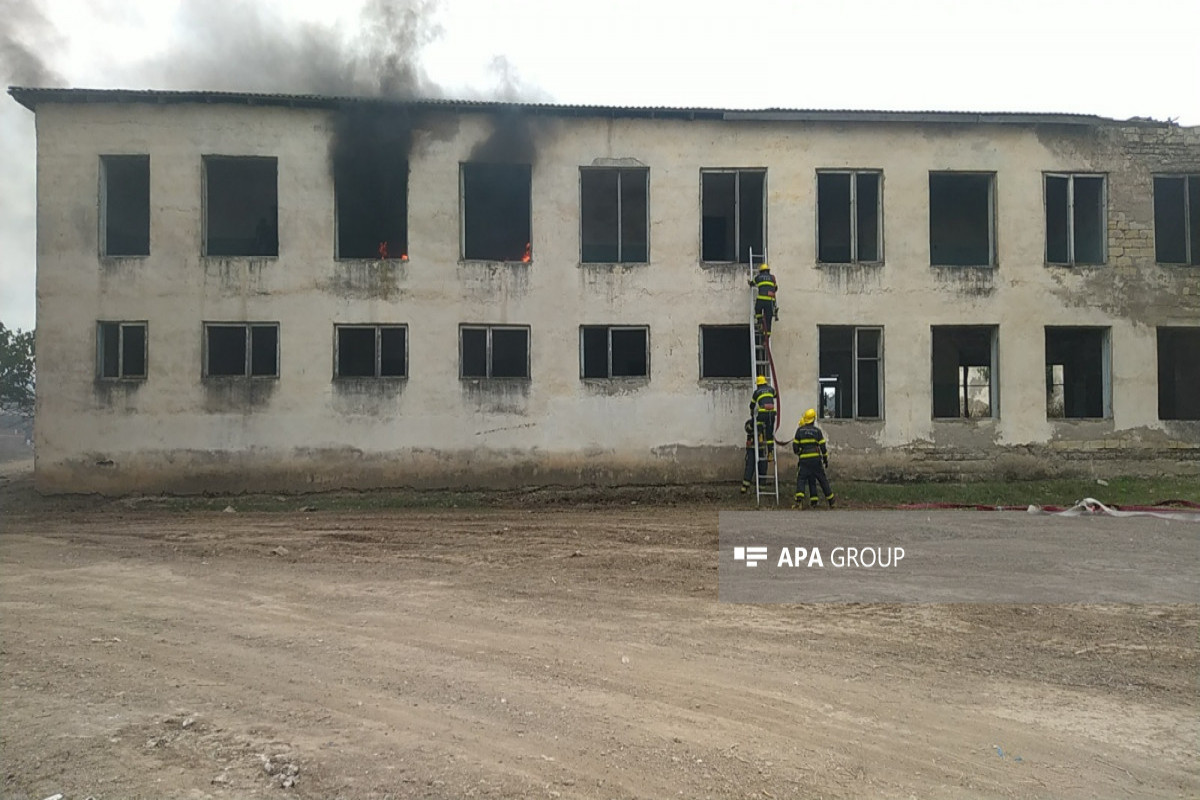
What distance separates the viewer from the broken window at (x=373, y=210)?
48.7ft

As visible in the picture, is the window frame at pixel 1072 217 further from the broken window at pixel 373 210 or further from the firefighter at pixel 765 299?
the broken window at pixel 373 210

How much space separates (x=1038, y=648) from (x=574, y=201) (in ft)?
38.4

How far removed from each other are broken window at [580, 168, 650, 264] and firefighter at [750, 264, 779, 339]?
2.42 meters

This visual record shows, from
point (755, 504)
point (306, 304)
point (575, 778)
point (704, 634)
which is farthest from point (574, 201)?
point (575, 778)

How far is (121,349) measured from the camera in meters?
14.4

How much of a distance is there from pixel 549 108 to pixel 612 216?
2.45m

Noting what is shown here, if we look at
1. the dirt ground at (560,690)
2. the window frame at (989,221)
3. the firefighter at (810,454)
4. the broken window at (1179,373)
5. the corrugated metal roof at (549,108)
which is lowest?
the dirt ground at (560,690)

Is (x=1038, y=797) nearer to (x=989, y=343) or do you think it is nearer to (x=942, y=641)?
(x=942, y=641)

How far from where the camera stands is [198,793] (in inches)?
142

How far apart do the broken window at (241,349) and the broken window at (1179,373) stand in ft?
60.6

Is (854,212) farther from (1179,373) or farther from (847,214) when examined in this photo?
(1179,373)

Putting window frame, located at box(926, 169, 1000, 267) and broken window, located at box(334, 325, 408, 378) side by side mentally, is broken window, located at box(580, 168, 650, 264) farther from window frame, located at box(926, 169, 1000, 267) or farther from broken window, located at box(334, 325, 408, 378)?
window frame, located at box(926, 169, 1000, 267)

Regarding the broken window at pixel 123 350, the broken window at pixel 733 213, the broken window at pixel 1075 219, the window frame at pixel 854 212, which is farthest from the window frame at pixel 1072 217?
the broken window at pixel 123 350

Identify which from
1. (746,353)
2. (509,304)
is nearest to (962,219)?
(746,353)
